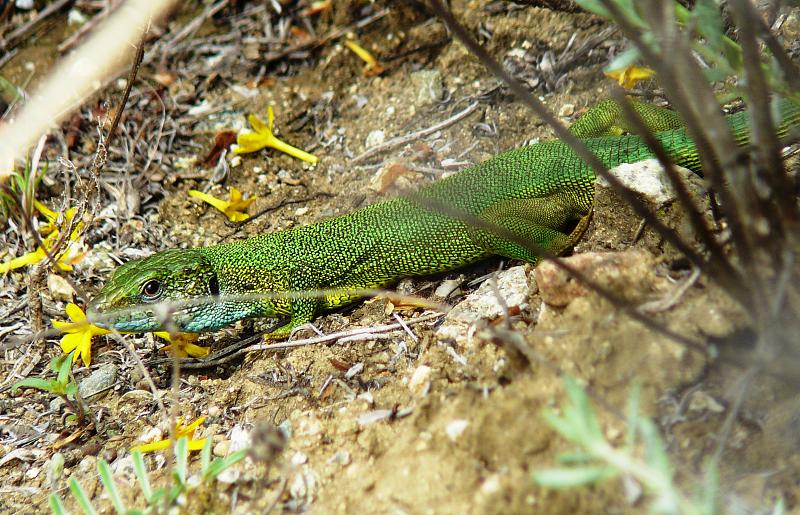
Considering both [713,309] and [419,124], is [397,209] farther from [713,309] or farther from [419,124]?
[713,309]

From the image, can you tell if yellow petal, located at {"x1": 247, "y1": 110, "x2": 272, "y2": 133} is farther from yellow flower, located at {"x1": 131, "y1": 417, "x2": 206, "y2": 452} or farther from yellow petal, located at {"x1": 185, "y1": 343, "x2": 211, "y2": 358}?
yellow flower, located at {"x1": 131, "y1": 417, "x2": 206, "y2": 452}

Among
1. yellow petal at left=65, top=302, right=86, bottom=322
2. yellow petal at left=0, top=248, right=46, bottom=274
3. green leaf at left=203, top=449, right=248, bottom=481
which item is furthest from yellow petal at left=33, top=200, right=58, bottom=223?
Answer: green leaf at left=203, top=449, right=248, bottom=481

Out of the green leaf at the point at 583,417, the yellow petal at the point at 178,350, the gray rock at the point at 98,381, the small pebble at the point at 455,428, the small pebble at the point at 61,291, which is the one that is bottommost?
the yellow petal at the point at 178,350

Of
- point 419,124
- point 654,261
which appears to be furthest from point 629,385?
point 419,124

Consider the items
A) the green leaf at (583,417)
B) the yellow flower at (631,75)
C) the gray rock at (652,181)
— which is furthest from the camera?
the yellow flower at (631,75)

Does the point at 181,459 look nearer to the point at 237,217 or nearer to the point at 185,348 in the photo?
the point at 185,348

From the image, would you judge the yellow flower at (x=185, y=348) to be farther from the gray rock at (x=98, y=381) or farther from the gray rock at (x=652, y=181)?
the gray rock at (x=652, y=181)

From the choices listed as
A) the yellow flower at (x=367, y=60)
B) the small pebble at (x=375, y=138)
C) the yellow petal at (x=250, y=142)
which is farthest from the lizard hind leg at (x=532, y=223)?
the yellow flower at (x=367, y=60)
